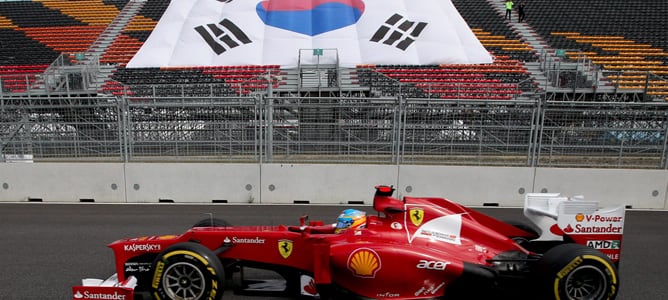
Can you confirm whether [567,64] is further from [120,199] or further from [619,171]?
[120,199]

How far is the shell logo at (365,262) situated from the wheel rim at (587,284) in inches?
68.6

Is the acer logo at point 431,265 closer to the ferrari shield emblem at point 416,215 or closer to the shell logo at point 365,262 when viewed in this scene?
the shell logo at point 365,262

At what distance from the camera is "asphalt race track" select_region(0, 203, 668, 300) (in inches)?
180

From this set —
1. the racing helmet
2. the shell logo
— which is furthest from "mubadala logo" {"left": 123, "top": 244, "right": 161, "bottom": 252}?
the shell logo

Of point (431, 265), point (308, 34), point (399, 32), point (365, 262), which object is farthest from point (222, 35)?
point (431, 265)

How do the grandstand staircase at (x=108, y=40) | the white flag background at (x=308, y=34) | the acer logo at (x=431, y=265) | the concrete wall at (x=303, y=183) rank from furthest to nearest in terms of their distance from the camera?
the white flag background at (x=308, y=34), the grandstand staircase at (x=108, y=40), the concrete wall at (x=303, y=183), the acer logo at (x=431, y=265)

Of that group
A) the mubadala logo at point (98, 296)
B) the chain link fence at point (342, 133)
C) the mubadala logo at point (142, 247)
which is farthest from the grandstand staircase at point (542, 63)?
the mubadala logo at point (98, 296)

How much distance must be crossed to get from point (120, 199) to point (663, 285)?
336 inches

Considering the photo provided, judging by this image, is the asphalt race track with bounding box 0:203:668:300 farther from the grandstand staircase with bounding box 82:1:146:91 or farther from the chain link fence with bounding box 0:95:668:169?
the grandstand staircase with bounding box 82:1:146:91

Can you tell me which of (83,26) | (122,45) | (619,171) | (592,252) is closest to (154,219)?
(592,252)

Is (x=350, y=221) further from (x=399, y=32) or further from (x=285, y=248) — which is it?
(x=399, y=32)

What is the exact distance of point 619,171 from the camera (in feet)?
26.0

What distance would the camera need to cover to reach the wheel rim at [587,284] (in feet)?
12.6

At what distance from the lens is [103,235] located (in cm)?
614
